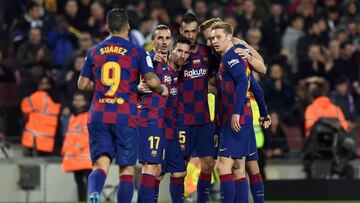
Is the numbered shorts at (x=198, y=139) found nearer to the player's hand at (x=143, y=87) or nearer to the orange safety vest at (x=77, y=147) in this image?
the player's hand at (x=143, y=87)

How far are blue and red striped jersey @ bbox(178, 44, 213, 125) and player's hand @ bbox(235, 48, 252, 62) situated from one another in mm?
708

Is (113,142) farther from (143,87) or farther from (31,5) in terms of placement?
(31,5)

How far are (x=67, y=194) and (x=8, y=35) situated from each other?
387 centimetres

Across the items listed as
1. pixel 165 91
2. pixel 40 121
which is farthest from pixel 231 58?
pixel 40 121

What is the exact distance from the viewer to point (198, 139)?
15.3 metres

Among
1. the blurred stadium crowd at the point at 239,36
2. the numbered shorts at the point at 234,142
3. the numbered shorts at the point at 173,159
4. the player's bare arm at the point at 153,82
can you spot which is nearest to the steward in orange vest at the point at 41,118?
the blurred stadium crowd at the point at 239,36

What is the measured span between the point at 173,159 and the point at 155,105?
740 millimetres

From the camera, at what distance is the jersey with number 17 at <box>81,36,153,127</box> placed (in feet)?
45.6

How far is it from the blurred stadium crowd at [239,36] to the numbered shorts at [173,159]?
534 centimetres

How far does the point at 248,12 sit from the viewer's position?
24.7m

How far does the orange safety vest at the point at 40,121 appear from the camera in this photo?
21.6 metres

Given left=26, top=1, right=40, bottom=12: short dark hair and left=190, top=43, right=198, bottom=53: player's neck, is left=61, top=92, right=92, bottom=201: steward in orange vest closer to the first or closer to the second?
left=26, top=1, right=40, bottom=12: short dark hair

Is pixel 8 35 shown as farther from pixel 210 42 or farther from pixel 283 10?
pixel 210 42

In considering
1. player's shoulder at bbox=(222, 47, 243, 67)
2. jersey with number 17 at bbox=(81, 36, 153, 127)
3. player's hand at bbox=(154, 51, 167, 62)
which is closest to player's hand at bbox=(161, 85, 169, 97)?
jersey with number 17 at bbox=(81, 36, 153, 127)
